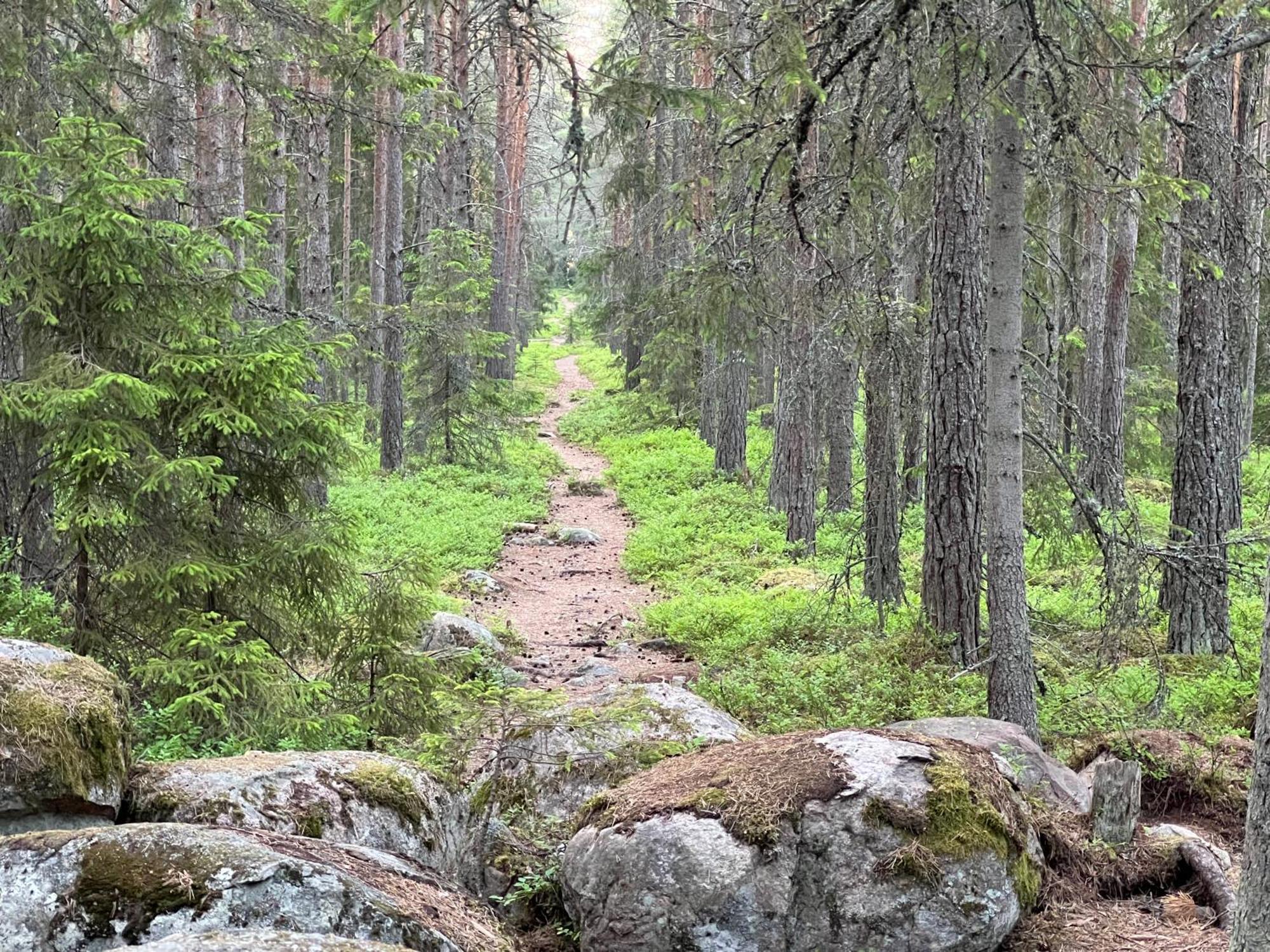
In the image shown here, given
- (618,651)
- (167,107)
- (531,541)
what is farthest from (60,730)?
(531,541)

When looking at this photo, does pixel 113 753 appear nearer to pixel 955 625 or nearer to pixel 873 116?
pixel 873 116

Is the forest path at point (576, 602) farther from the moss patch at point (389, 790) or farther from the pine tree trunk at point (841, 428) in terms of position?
the moss patch at point (389, 790)

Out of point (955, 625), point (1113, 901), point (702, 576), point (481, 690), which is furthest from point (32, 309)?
point (702, 576)

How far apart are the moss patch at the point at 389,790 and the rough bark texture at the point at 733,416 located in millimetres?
15263

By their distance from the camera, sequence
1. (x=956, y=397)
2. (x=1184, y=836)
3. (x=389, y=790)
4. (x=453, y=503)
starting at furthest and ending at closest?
(x=453, y=503)
(x=956, y=397)
(x=1184, y=836)
(x=389, y=790)

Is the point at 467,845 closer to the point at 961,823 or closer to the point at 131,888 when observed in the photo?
the point at 131,888

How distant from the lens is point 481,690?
671cm

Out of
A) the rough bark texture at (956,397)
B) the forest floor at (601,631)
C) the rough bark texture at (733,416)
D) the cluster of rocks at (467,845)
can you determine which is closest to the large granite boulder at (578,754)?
the cluster of rocks at (467,845)

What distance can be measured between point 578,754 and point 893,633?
4834 millimetres

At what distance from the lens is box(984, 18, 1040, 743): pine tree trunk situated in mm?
6340

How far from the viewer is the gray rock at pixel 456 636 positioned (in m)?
9.66

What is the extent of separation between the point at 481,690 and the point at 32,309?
137 inches

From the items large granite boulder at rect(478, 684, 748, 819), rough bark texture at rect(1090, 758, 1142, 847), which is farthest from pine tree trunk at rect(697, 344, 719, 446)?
rough bark texture at rect(1090, 758, 1142, 847)

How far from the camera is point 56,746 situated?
3.86 meters
